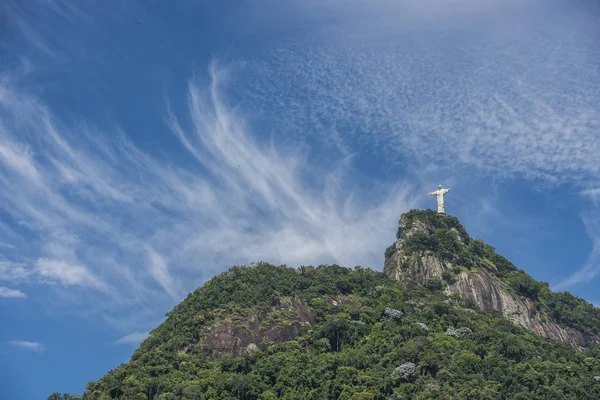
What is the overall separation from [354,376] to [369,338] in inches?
478

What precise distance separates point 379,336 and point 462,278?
3021 centimetres

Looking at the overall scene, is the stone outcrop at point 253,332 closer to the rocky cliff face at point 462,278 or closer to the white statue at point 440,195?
the rocky cliff face at point 462,278

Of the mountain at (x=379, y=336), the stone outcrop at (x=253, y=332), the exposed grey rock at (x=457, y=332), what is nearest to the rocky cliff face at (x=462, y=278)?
the mountain at (x=379, y=336)

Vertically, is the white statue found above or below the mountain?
above

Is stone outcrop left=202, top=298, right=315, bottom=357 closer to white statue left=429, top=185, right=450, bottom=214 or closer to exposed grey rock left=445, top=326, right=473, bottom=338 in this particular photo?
exposed grey rock left=445, top=326, right=473, bottom=338

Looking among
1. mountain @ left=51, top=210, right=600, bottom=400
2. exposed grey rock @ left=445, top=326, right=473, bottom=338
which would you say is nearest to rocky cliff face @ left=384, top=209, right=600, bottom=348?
mountain @ left=51, top=210, right=600, bottom=400

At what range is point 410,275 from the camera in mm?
127812

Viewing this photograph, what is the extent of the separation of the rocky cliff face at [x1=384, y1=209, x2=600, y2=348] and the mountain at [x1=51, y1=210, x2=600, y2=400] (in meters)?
0.25

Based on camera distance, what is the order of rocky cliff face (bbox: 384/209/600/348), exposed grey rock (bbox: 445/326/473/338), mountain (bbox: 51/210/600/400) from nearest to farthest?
1. mountain (bbox: 51/210/600/400)
2. exposed grey rock (bbox: 445/326/473/338)
3. rocky cliff face (bbox: 384/209/600/348)

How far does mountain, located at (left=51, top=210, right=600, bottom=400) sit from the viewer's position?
3359 inches

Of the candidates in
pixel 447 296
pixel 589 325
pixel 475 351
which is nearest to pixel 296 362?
pixel 475 351

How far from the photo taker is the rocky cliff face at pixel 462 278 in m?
119

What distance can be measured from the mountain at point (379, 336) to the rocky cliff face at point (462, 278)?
0.25m

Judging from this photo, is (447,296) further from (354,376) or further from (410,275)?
(354,376)
